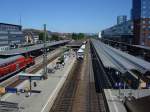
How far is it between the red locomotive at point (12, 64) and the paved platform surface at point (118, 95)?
1733 cm

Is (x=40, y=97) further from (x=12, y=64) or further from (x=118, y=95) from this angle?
(x=12, y=64)

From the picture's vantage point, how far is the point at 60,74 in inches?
2136

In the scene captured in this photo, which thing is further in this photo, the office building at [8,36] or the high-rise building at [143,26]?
the office building at [8,36]

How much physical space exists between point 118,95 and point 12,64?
22.1 metres

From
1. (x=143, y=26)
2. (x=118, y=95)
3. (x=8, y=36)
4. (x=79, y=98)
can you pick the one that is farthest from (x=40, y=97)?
(x=8, y=36)

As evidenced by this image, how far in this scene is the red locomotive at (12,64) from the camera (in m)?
43.8

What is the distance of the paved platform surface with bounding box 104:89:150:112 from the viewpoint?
27.6m

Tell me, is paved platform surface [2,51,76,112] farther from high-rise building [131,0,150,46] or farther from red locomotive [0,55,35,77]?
high-rise building [131,0,150,46]

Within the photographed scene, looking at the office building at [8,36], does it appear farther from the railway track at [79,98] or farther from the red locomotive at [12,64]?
the railway track at [79,98]

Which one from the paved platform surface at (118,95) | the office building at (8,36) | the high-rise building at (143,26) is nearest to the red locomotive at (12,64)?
the paved platform surface at (118,95)

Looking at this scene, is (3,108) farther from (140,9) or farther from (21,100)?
(140,9)

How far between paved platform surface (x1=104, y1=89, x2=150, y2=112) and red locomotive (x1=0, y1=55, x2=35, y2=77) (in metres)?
17.3

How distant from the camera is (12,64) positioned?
4834 centimetres

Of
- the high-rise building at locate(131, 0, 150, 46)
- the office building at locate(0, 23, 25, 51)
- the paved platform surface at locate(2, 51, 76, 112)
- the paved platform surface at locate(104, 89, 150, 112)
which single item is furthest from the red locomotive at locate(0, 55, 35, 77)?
the high-rise building at locate(131, 0, 150, 46)
